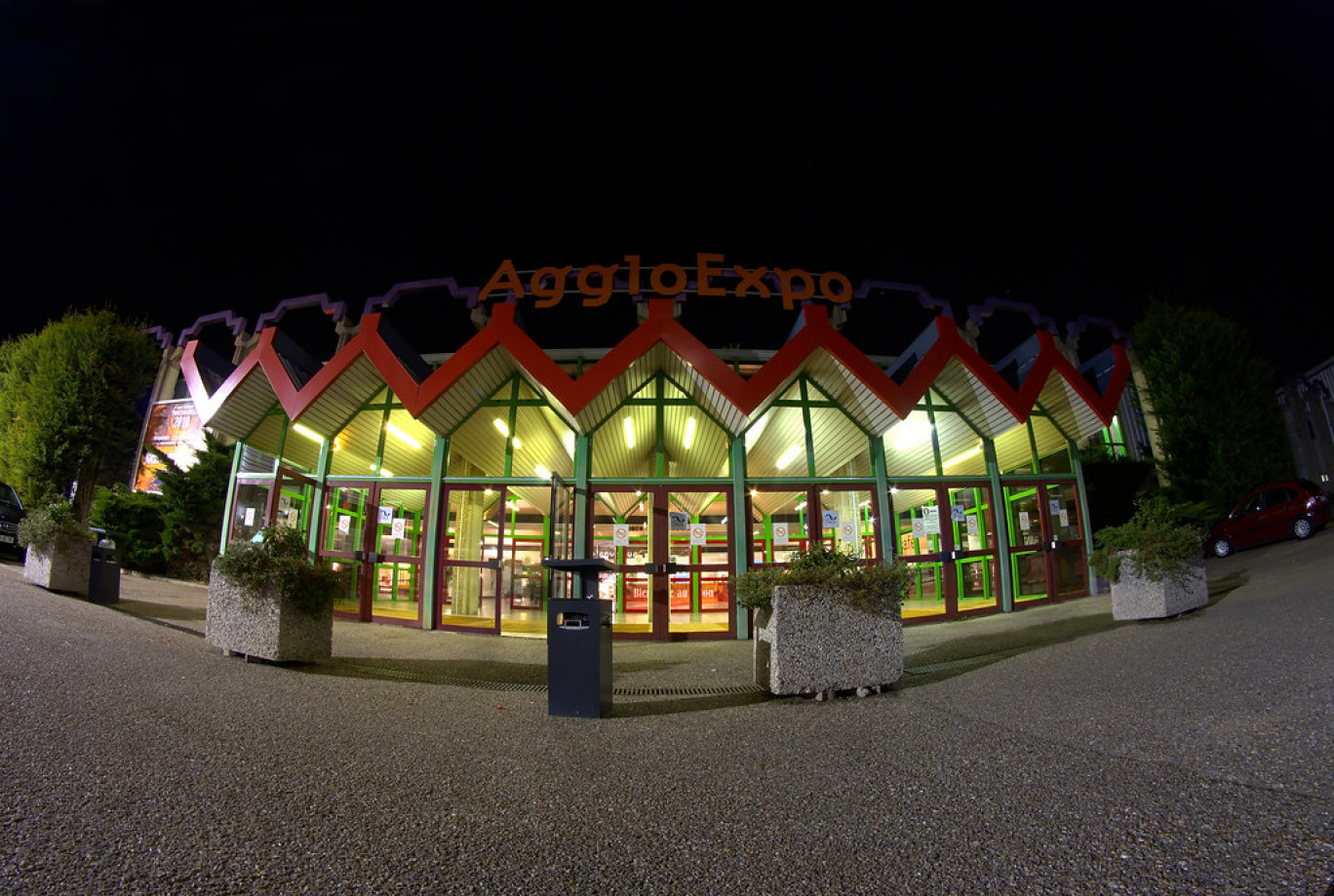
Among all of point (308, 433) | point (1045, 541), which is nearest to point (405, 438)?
point (308, 433)

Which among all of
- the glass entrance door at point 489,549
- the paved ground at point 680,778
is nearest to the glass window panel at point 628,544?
the glass entrance door at point 489,549

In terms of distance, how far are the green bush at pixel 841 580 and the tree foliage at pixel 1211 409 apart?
55.8ft

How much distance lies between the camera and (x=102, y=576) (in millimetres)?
9305

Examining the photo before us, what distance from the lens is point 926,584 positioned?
13.2m

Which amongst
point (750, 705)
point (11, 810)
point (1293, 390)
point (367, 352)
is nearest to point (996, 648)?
point (750, 705)

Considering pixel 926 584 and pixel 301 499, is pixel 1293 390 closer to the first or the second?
pixel 926 584

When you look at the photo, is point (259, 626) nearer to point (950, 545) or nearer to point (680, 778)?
point (680, 778)

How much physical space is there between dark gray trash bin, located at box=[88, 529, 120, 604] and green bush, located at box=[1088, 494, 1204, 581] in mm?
15202

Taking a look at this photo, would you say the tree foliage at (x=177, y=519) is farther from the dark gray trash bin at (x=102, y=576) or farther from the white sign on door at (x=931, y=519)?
the white sign on door at (x=931, y=519)

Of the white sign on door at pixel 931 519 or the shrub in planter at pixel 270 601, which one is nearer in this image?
the shrub in planter at pixel 270 601

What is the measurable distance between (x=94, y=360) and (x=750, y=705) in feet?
89.4

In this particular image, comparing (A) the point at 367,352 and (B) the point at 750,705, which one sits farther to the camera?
(A) the point at 367,352

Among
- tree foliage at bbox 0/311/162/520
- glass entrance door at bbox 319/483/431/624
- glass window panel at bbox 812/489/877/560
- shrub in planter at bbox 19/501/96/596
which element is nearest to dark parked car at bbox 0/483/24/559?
shrub in planter at bbox 19/501/96/596

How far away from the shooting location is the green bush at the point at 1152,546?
7824 mm
